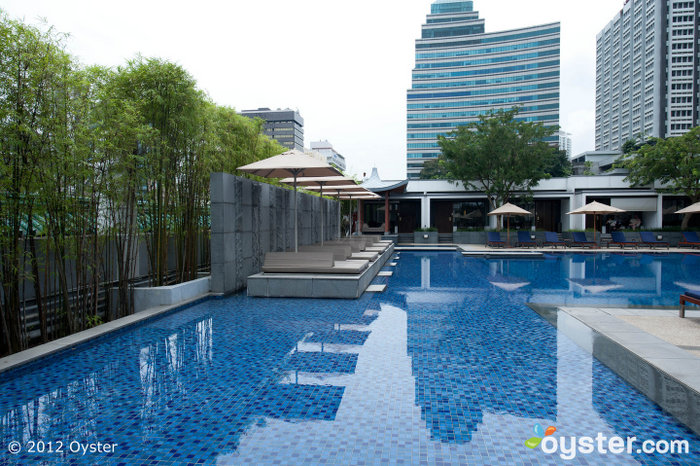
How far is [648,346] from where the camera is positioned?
13.8 feet

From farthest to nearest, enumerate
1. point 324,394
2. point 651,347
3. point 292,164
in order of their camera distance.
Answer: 1. point 292,164
2. point 651,347
3. point 324,394

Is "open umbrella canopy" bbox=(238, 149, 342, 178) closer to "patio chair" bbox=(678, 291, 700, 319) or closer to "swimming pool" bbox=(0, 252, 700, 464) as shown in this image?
"swimming pool" bbox=(0, 252, 700, 464)

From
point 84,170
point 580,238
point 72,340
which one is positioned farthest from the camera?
point 580,238

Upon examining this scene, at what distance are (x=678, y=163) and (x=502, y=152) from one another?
8.60 metres

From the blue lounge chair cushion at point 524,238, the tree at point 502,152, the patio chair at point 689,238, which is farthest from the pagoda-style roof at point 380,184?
the patio chair at point 689,238

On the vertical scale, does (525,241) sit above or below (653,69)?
below

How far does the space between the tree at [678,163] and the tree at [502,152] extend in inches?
188

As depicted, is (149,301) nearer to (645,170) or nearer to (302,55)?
(302,55)

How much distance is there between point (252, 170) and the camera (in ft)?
26.3

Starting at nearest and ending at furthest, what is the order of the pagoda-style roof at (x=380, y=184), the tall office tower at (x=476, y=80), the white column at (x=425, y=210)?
the pagoda-style roof at (x=380, y=184)
the white column at (x=425, y=210)
the tall office tower at (x=476, y=80)

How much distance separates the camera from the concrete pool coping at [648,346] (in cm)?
316

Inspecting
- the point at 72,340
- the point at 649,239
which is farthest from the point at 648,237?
the point at 72,340

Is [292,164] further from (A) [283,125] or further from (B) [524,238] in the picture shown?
(A) [283,125]

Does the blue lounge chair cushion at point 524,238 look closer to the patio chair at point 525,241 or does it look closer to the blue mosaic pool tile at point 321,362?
the patio chair at point 525,241
